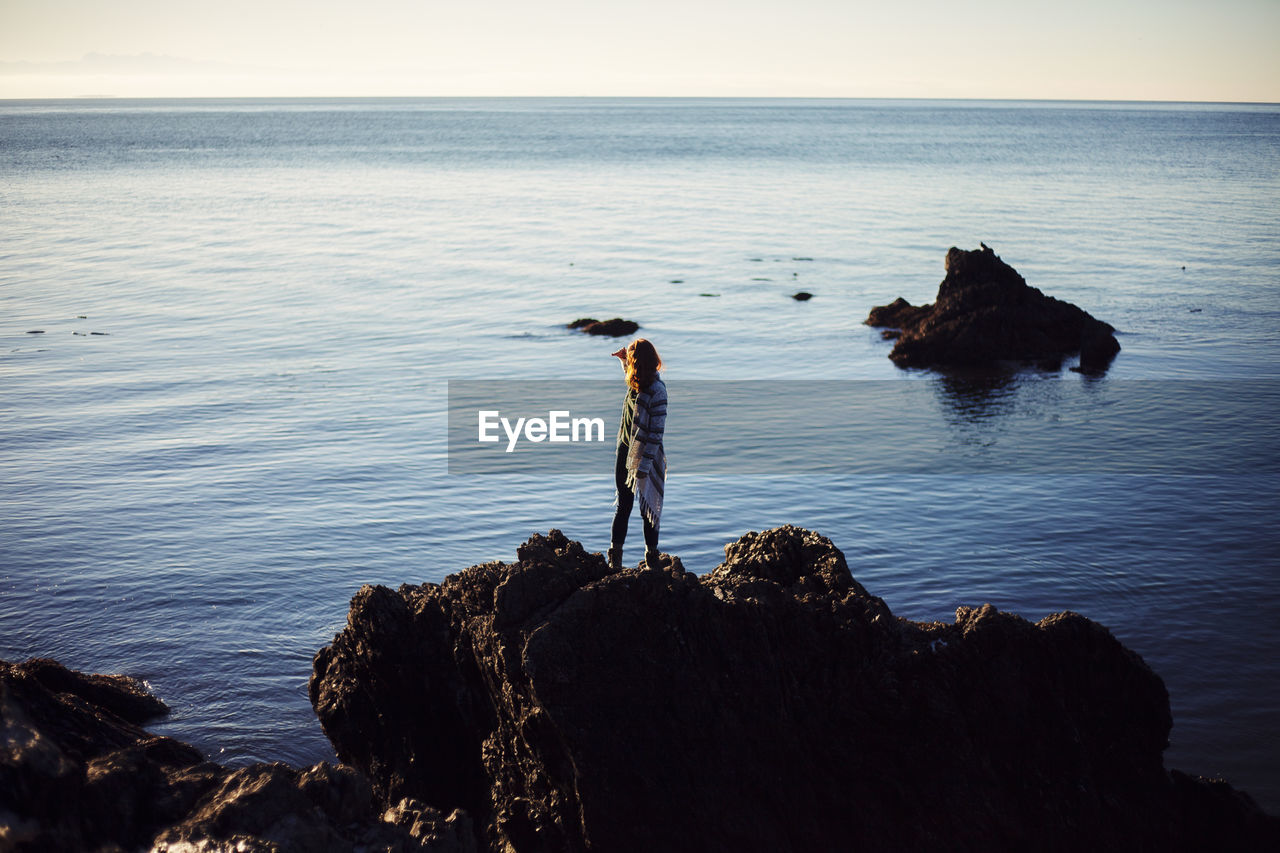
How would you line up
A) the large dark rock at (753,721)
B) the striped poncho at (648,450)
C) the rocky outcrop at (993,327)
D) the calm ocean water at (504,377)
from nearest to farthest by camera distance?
the large dark rock at (753,721)
the striped poncho at (648,450)
the calm ocean water at (504,377)
the rocky outcrop at (993,327)

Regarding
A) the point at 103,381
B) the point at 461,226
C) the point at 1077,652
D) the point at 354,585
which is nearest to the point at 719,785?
the point at 1077,652

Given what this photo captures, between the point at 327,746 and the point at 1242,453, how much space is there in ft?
55.7

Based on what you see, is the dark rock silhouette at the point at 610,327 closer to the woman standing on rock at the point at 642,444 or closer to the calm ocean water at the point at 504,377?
the calm ocean water at the point at 504,377

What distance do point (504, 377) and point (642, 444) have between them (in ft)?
54.6

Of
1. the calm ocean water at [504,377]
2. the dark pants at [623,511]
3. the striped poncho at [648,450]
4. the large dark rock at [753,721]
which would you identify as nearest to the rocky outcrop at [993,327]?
the calm ocean water at [504,377]

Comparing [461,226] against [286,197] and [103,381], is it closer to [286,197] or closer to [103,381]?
[286,197]

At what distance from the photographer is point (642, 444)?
10180mm

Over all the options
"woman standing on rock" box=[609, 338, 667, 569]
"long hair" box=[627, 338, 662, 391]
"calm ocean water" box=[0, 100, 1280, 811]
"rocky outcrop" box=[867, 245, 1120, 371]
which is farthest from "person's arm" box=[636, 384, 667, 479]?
"rocky outcrop" box=[867, 245, 1120, 371]

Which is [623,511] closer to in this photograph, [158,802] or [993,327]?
[158,802]

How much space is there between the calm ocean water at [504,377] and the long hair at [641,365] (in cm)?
433

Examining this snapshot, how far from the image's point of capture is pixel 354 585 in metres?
13.8

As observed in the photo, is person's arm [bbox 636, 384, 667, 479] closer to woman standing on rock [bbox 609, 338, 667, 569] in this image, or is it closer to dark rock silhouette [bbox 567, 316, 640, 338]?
woman standing on rock [bbox 609, 338, 667, 569]

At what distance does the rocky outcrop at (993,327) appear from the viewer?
28422mm

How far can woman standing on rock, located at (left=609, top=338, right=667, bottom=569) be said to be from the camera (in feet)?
33.0
